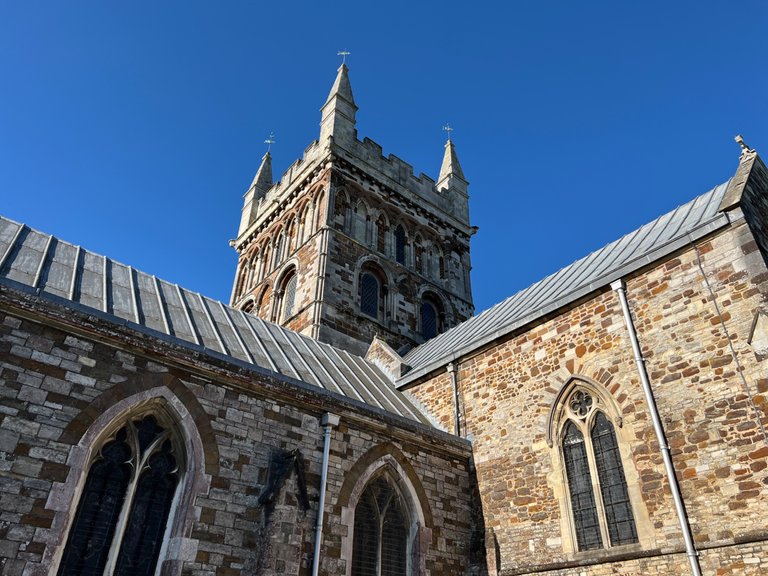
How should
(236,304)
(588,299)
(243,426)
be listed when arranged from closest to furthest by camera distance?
(243,426)
(588,299)
(236,304)

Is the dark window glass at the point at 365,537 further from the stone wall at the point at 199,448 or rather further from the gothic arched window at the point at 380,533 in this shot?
the stone wall at the point at 199,448

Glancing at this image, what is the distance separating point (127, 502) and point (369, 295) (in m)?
14.6

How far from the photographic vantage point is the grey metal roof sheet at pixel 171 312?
9891 millimetres

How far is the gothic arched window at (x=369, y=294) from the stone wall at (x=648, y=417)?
9758mm

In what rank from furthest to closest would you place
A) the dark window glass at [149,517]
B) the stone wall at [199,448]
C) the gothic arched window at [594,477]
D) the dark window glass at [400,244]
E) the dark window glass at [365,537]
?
the dark window glass at [400,244], the dark window glass at [365,537], the gothic arched window at [594,477], the dark window glass at [149,517], the stone wall at [199,448]

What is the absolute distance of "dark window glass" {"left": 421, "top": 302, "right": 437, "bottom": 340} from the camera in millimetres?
23000

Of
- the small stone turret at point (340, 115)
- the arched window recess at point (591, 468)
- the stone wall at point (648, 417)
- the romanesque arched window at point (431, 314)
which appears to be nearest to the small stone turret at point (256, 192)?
the small stone turret at point (340, 115)

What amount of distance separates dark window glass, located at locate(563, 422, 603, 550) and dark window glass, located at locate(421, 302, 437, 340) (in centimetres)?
1248

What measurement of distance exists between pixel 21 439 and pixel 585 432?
8783mm

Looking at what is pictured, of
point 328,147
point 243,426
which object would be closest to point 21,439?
point 243,426

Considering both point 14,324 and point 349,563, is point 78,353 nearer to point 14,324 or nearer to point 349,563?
point 14,324

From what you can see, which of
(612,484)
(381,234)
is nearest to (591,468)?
(612,484)

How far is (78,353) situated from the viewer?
827cm

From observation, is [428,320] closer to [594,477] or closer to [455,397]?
[455,397]
